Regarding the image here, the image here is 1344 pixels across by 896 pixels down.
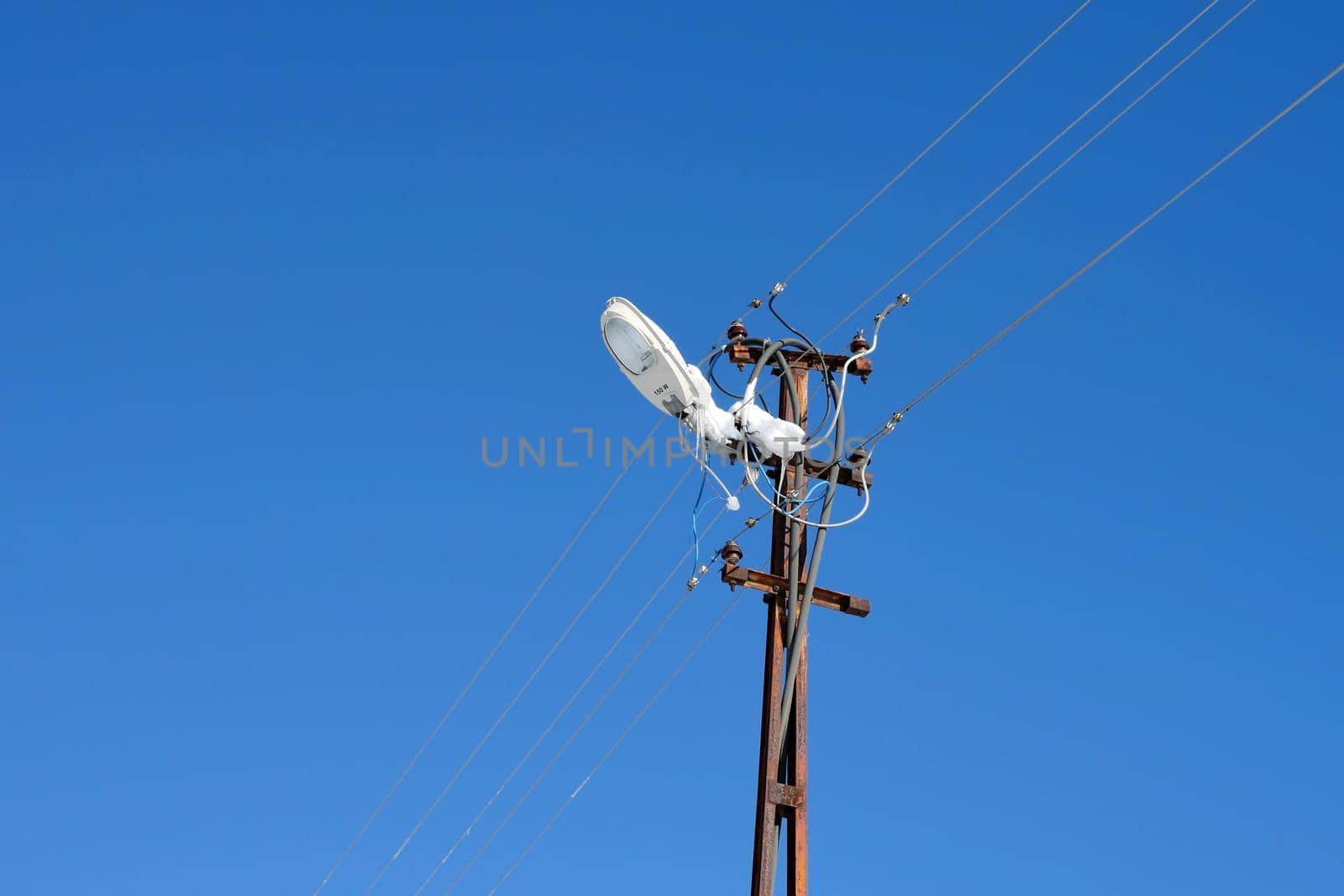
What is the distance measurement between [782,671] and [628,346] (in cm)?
244

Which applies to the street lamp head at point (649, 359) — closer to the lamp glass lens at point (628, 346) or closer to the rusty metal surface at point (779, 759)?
the lamp glass lens at point (628, 346)

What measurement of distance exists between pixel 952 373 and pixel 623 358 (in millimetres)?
2185

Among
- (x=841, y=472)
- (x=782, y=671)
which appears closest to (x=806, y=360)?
(x=841, y=472)

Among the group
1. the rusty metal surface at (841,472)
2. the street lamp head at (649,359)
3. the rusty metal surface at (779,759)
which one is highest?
the street lamp head at (649,359)

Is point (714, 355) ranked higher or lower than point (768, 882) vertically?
higher

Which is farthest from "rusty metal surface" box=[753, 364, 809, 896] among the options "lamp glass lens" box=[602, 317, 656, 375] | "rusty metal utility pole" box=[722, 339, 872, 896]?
"lamp glass lens" box=[602, 317, 656, 375]

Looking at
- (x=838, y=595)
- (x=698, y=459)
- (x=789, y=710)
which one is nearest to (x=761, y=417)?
(x=698, y=459)

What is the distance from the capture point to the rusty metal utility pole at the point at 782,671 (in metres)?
9.98

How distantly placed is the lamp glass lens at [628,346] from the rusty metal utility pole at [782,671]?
0.68m

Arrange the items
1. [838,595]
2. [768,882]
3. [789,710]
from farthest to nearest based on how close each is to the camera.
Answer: [838,595], [789,710], [768,882]

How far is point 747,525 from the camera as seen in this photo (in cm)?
1145

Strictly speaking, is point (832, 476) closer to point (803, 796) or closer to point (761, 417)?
point (761, 417)

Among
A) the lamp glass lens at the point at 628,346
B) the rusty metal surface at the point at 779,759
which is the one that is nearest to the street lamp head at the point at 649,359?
the lamp glass lens at the point at 628,346

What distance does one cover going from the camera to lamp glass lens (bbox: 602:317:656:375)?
11562 millimetres
